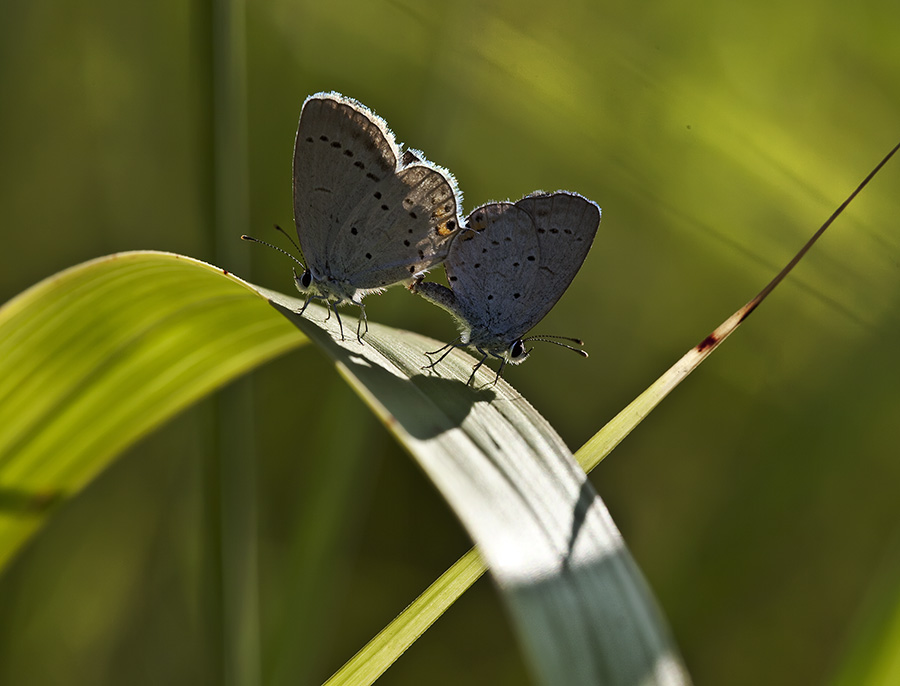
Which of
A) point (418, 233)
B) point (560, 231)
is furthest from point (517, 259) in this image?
point (418, 233)

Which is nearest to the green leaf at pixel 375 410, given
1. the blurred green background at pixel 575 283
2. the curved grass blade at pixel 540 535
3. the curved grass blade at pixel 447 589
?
the curved grass blade at pixel 540 535

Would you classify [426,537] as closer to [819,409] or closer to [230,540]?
[230,540]

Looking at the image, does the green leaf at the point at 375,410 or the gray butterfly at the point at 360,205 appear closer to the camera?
the green leaf at the point at 375,410

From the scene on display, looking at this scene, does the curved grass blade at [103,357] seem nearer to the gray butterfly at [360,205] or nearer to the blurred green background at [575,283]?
the gray butterfly at [360,205]

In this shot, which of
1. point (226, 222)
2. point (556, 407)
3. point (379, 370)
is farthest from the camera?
point (556, 407)

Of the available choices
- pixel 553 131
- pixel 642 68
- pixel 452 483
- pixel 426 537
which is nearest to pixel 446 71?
pixel 553 131

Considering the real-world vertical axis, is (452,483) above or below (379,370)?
above

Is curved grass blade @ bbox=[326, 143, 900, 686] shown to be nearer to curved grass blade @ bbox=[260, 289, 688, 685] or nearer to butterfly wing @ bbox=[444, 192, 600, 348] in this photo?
curved grass blade @ bbox=[260, 289, 688, 685]
